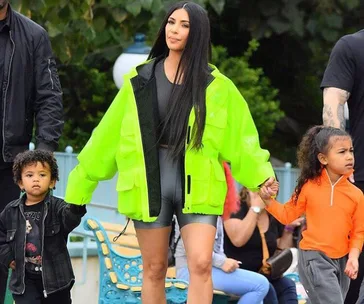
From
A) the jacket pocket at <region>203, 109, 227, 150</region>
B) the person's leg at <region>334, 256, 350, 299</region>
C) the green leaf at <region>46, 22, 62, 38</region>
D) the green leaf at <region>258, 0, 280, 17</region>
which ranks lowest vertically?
the person's leg at <region>334, 256, 350, 299</region>

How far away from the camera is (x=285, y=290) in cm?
980

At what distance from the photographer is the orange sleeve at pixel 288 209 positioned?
25.1 ft

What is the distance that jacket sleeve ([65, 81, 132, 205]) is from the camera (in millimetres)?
7172

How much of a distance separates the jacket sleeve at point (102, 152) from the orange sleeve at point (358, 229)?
1.40m

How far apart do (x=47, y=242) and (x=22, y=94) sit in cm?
86

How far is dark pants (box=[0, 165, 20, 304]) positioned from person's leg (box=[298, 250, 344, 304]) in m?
1.66

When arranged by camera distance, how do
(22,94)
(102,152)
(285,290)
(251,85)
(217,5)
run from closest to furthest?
(102,152)
(22,94)
(285,290)
(217,5)
(251,85)

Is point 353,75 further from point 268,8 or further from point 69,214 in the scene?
point 268,8

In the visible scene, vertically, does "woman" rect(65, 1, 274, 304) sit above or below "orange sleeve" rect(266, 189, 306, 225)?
above

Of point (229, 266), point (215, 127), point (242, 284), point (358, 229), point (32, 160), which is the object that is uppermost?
point (215, 127)

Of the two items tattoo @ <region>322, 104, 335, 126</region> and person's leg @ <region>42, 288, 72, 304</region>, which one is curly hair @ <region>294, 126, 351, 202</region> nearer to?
tattoo @ <region>322, 104, 335, 126</region>

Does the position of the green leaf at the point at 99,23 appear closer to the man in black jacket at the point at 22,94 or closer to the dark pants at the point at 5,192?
the man in black jacket at the point at 22,94

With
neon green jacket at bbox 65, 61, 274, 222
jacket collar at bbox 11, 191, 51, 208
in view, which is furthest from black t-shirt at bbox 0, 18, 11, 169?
neon green jacket at bbox 65, 61, 274, 222

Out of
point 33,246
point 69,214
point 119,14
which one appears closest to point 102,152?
point 69,214
